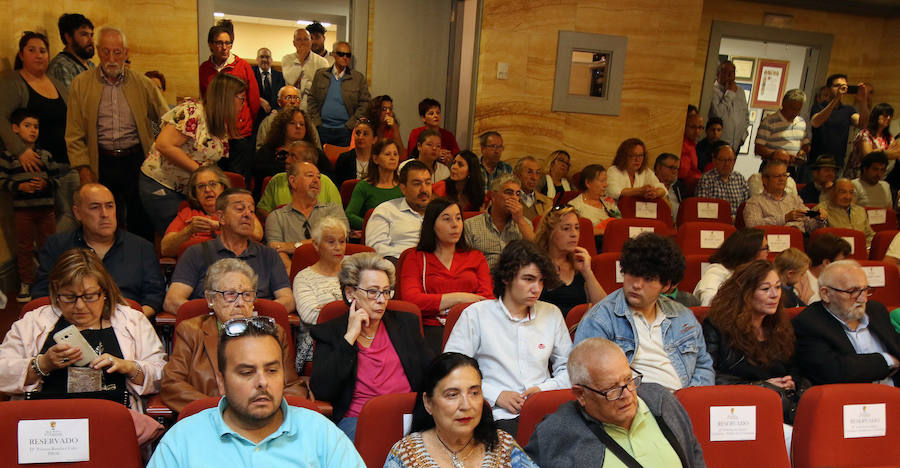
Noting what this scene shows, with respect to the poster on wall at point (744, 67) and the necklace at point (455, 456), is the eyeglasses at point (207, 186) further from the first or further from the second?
the poster on wall at point (744, 67)

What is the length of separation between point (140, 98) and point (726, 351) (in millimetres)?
3983

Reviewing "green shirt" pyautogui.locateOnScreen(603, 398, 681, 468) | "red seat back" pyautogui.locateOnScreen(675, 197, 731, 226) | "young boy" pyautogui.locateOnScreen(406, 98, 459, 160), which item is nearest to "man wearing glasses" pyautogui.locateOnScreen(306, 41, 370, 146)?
"young boy" pyautogui.locateOnScreen(406, 98, 459, 160)

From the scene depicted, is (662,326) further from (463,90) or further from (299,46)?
(299,46)

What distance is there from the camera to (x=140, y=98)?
15.1 ft

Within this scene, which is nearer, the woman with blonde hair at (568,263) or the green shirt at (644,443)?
the green shirt at (644,443)

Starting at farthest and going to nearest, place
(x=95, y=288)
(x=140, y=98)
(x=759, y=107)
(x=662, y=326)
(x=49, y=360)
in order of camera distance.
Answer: (x=759, y=107) → (x=140, y=98) → (x=662, y=326) → (x=95, y=288) → (x=49, y=360)

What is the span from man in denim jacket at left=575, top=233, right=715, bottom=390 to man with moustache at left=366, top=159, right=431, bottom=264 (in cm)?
163

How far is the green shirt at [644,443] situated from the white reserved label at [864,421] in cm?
75

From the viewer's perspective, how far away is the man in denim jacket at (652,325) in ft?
8.55

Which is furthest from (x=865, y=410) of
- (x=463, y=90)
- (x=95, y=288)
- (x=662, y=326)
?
(x=463, y=90)

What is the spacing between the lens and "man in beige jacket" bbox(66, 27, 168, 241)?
4.42 metres

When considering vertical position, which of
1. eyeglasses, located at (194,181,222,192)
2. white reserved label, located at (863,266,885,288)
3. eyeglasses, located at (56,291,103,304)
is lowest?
white reserved label, located at (863,266,885,288)

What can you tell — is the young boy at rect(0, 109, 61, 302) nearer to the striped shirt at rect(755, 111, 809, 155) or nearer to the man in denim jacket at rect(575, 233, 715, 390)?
the man in denim jacket at rect(575, 233, 715, 390)

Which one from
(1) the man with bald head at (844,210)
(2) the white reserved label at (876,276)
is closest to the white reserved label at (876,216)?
(1) the man with bald head at (844,210)
